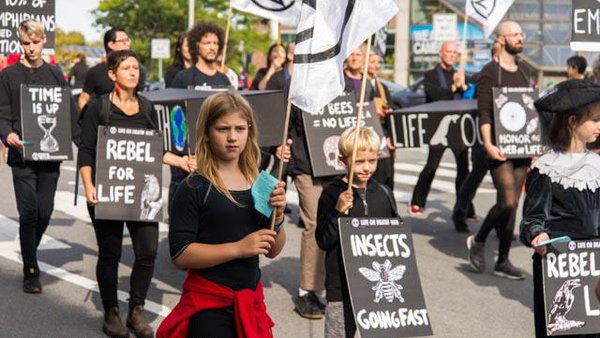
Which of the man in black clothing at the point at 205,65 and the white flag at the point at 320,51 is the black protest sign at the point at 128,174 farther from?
the white flag at the point at 320,51

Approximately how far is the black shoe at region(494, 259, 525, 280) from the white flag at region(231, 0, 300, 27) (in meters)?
2.61

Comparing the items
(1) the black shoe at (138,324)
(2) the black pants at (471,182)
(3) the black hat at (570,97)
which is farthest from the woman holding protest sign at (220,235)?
(2) the black pants at (471,182)

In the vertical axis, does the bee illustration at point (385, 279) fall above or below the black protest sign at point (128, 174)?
below

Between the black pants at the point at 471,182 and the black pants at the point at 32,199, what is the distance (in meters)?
4.57

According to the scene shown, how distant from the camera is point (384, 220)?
17.3 feet

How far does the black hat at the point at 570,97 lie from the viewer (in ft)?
16.6

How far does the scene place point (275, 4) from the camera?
8.40 metres

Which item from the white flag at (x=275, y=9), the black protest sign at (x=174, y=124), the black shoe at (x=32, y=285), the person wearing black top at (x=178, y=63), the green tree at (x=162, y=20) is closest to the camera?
the black protest sign at (x=174, y=124)

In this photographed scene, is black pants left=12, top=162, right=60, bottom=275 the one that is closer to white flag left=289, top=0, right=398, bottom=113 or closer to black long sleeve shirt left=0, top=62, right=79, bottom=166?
black long sleeve shirt left=0, top=62, right=79, bottom=166

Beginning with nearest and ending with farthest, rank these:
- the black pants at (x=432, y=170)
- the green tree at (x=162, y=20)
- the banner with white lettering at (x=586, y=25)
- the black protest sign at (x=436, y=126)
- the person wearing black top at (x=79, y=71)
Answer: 1. the banner with white lettering at (x=586, y=25)
2. the black protest sign at (x=436, y=126)
3. the black pants at (x=432, y=170)
4. the person wearing black top at (x=79, y=71)
5. the green tree at (x=162, y=20)

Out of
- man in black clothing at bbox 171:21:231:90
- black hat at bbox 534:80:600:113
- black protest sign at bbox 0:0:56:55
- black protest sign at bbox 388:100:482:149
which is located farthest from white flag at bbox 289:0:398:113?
black protest sign at bbox 0:0:56:55

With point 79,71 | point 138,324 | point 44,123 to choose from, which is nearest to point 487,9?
point 44,123

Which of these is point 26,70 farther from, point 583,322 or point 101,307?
point 583,322

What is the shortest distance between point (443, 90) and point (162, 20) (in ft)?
129
